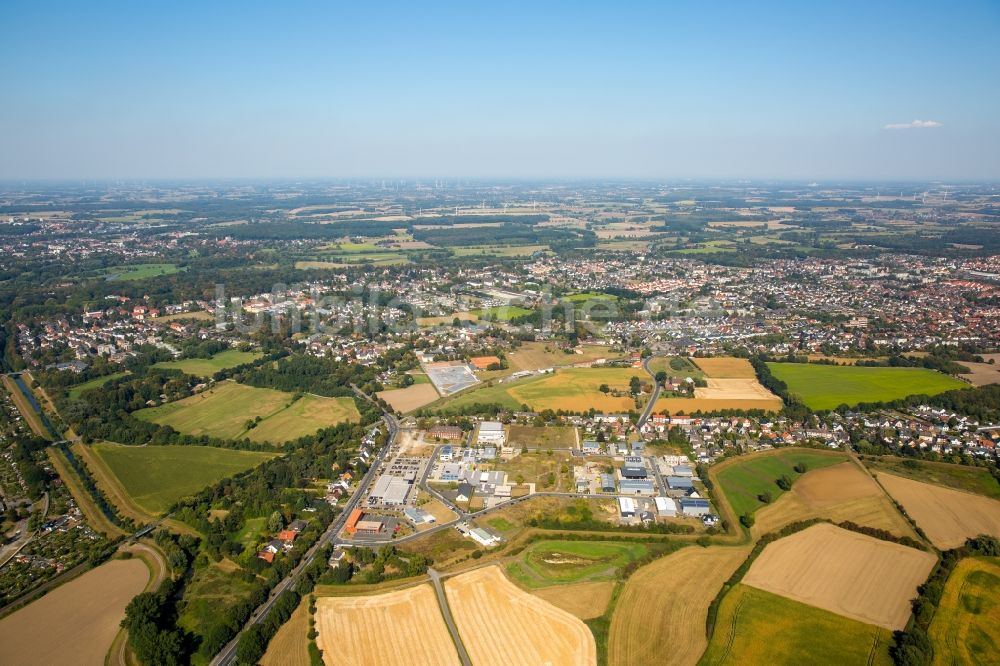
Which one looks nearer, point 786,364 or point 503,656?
point 503,656

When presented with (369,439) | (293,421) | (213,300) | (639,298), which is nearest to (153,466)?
(293,421)

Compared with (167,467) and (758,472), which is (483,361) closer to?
(758,472)

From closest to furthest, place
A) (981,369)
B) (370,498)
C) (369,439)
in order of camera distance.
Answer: (370,498) < (369,439) < (981,369)

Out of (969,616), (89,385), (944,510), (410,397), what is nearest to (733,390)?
(944,510)

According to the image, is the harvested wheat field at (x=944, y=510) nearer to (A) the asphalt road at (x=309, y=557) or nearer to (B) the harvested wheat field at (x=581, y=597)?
(B) the harvested wheat field at (x=581, y=597)

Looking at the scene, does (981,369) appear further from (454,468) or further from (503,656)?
(503,656)
